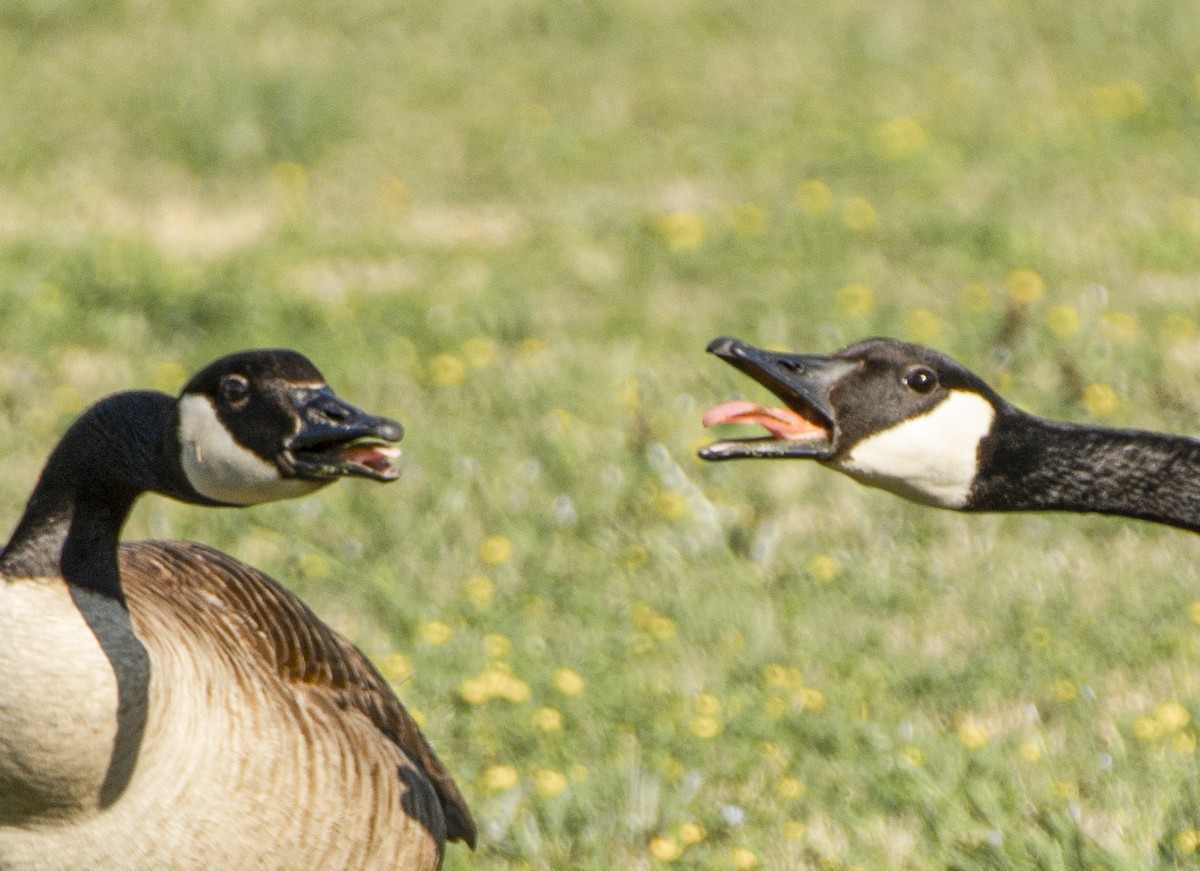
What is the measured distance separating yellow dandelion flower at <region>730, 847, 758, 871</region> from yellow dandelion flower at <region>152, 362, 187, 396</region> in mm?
3002

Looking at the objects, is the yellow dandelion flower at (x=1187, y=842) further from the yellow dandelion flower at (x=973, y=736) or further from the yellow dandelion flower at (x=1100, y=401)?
the yellow dandelion flower at (x=1100, y=401)

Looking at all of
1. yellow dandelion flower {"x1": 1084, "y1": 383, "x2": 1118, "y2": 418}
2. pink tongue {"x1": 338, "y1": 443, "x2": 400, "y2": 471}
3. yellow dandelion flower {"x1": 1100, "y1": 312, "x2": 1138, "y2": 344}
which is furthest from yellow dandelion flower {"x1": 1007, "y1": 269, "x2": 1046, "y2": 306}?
pink tongue {"x1": 338, "y1": 443, "x2": 400, "y2": 471}

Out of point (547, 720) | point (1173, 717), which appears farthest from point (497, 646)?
point (1173, 717)

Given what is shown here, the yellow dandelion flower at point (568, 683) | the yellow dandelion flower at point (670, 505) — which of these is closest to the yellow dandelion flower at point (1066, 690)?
the yellow dandelion flower at point (568, 683)

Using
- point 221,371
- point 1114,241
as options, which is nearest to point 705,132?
point 1114,241

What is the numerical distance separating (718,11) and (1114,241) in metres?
3.46

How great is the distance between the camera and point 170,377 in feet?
20.7

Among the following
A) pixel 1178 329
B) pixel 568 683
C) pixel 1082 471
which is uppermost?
pixel 1082 471

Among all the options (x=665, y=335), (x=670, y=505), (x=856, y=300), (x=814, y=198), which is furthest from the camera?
(x=814, y=198)

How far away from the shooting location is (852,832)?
13.4 feet

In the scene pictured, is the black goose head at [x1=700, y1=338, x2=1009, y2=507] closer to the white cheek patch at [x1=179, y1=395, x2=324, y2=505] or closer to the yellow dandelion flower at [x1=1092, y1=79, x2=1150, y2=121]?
the white cheek patch at [x1=179, y1=395, x2=324, y2=505]

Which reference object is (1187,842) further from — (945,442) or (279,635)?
(279,635)

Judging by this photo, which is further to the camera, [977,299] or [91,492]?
[977,299]

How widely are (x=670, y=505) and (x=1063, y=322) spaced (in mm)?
1849
